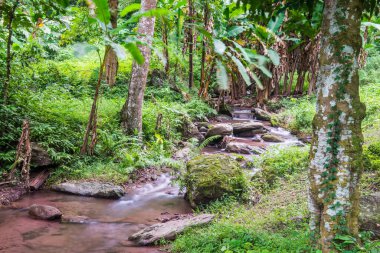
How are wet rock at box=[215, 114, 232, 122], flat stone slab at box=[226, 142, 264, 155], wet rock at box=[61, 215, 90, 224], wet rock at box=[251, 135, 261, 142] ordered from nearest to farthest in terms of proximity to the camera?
wet rock at box=[61, 215, 90, 224] → flat stone slab at box=[226, 142, 264, 155] → wet rock at box=[251, 135, 261, 142] → wet rock at box=[215, 114, 232, 122]

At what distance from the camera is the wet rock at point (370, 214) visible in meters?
3.87

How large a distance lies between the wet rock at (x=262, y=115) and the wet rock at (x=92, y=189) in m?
9.05

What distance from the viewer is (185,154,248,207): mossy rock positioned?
608cm

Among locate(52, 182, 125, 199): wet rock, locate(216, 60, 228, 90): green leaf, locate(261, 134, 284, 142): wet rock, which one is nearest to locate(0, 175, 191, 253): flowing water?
locate(52, 182, 125, 199): wet rock

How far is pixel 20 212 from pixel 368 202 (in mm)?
5142

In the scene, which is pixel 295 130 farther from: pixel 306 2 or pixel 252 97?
pixel 306 2

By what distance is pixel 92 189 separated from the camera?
21.8 feet

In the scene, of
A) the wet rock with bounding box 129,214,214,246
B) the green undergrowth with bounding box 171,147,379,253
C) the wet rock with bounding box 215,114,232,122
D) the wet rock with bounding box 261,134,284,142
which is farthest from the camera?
the wet rock with bounding box 215,114,232,122

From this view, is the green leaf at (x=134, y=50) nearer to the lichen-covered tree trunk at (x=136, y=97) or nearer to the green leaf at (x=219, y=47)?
the green leaf at (x=219, y=47)

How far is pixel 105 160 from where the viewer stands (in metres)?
7.69

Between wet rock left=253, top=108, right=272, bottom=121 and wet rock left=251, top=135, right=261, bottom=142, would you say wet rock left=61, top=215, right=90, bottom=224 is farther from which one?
wet rock left=253, top=108, right=272, bottom=121

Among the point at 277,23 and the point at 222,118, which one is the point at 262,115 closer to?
the point at 222,118

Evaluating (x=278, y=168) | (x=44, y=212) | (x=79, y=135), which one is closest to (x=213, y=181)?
(x=278, y=168)

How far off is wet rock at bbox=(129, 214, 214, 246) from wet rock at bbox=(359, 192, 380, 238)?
2.11m
